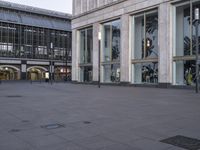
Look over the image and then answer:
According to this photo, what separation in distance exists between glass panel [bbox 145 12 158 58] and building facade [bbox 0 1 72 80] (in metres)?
42.7

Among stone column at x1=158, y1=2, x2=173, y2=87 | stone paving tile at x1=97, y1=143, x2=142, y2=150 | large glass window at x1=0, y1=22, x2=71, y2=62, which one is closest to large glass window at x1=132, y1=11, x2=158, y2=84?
stone column at x1=158, y1=2, x2=173, y2=87

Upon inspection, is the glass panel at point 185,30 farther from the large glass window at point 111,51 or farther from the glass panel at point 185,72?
the large glass window at point 111,51

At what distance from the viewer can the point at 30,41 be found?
270 feet

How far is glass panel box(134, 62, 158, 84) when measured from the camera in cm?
3247

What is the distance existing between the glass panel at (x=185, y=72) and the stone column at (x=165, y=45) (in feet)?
3.00

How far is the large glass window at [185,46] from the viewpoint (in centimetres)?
2877

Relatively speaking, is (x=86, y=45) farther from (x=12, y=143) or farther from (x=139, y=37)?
(x=12, y=143)

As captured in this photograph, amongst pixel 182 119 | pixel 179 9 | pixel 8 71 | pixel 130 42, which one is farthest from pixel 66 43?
pixel 182 119

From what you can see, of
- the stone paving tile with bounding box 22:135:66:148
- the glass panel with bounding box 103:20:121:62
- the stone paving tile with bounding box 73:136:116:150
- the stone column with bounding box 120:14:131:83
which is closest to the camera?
the stone paving tile with bounding box 73:136:116:150

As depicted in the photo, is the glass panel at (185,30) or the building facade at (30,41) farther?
the building facade at (30,41)

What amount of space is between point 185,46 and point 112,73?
484 inches

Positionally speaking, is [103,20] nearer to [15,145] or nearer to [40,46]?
[15,145]

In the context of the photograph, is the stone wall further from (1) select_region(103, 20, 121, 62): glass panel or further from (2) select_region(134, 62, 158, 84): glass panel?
(2) select_region(134, 62, 158, 84): glass panel

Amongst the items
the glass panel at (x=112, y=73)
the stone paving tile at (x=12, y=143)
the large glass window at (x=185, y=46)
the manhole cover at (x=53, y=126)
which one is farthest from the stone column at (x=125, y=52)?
the stone paving tile at (x=12, y=143)
